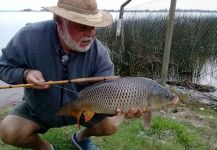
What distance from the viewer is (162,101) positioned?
320cm

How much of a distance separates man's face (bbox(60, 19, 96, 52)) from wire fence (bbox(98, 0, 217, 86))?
6067 mm

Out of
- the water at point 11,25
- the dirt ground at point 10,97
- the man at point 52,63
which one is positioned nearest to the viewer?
the man at point 52,63

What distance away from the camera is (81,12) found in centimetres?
335

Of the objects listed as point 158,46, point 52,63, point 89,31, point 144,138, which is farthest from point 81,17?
point 158,46

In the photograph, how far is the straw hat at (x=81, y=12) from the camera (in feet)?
10.5

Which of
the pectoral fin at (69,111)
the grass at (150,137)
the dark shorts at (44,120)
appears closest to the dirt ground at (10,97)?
the grass at (150,137)

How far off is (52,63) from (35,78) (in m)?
0.33

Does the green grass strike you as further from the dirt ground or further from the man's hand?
the dirt ground

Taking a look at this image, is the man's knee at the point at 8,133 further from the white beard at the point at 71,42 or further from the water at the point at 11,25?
the water at the point at 11,25

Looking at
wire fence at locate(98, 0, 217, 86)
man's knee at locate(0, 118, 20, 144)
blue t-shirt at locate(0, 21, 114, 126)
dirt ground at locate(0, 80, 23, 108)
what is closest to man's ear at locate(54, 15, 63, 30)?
blue t-shirt at locate(0, 21, 114, 126)

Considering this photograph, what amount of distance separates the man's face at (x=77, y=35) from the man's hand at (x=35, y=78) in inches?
13.5

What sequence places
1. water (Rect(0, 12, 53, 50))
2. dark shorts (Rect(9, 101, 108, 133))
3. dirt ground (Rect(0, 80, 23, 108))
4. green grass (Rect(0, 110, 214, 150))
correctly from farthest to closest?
1. water (Rect(0, 12, 53, 50))
2. dirt ground (Rect(0, 80, 23, 108))
3. green grass (Rect(0, 110, 214, 150))
4. dark shorts (Rect(9, 101, 108, 133))

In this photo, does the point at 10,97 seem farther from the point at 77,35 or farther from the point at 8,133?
the point at 77,35

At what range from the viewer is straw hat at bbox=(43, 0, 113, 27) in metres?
3.21
